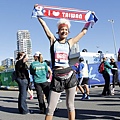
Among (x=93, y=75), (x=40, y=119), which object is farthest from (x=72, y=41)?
(x=93, y=75)

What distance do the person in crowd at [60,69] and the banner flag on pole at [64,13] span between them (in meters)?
0.26

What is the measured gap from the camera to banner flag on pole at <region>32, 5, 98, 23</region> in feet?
Answer: 14.6

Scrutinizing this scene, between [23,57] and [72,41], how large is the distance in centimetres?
353

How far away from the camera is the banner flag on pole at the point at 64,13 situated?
444cm

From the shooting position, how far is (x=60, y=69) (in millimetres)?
4168

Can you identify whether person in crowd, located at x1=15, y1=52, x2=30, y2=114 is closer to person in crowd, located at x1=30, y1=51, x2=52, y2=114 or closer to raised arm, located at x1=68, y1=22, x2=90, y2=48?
person in crowd, located at x1=30, y1=51, x2=52, y2=114

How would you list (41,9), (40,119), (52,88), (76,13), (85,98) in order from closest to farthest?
(52,88)
(41,9)
(76,13)
(40,119)
(85,98)

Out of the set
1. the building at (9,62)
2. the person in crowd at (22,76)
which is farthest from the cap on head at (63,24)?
the building at (9,62)

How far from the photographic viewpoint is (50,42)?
4.27 meters

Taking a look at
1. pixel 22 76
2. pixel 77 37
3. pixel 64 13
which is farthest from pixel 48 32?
pixel 22 76

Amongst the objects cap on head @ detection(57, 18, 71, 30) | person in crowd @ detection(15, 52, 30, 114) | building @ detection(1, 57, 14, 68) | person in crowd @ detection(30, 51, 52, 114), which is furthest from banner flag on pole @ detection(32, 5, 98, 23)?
building @ detection(1, 57, 14, 68)

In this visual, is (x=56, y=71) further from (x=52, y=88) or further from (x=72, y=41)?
(x=72, y=41)

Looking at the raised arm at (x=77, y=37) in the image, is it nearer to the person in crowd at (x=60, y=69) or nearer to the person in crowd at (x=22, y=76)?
the person in crowd at (x=60, y=69)

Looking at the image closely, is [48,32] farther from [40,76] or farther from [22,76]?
[22,76]
